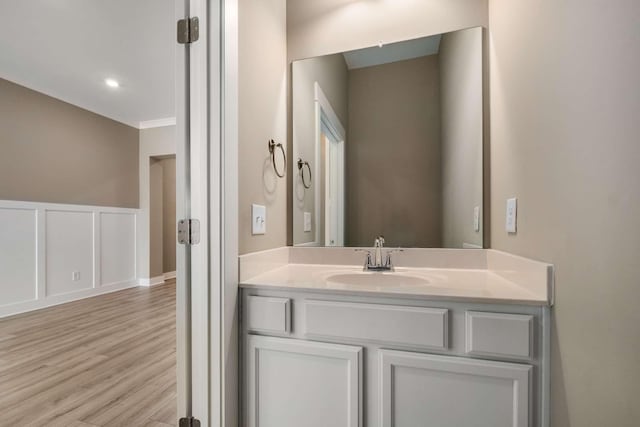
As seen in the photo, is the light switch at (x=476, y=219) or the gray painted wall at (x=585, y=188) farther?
the light switch at (x=476, y=219)

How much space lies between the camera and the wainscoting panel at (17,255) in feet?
10.2

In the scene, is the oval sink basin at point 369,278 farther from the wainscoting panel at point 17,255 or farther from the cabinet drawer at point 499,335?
the wainscoting panel at point 17,255

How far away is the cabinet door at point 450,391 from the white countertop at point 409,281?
0.66ft

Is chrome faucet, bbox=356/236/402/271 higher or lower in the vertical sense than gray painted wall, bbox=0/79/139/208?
lower

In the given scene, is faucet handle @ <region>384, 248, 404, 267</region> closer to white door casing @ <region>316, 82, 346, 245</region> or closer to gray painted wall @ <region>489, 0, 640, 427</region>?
white door casing @ <region>316, 82, 346, 245</region>

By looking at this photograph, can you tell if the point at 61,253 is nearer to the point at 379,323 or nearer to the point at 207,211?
the point at 207,211

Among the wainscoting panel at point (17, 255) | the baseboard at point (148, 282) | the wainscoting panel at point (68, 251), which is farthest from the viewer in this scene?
the baseboard at point (148, 282)

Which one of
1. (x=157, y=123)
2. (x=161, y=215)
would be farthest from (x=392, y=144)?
(x=161, y=215)

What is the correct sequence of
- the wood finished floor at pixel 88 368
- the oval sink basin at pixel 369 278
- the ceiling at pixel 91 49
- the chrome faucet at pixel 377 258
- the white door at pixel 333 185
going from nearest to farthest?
the oval sink basin at pixel 369 278
the chrome faucet at pixel 377 258
the wood finished floor at pixel 88 368
the white door at pixel 333 185
the ceiling at pixel 91 49

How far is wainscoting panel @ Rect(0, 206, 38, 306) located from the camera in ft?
10.2

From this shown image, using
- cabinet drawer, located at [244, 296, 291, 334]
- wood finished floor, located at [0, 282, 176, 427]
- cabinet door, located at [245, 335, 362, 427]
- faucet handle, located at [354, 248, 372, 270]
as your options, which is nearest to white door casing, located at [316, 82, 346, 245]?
faucet handle, located at [354, 248, 372, 270]

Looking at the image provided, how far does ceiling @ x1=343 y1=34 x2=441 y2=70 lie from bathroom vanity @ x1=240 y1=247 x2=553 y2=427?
1106 mm

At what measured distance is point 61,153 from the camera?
3.72m

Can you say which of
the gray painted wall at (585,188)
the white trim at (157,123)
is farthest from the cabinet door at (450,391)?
the white trim at (157,123)
